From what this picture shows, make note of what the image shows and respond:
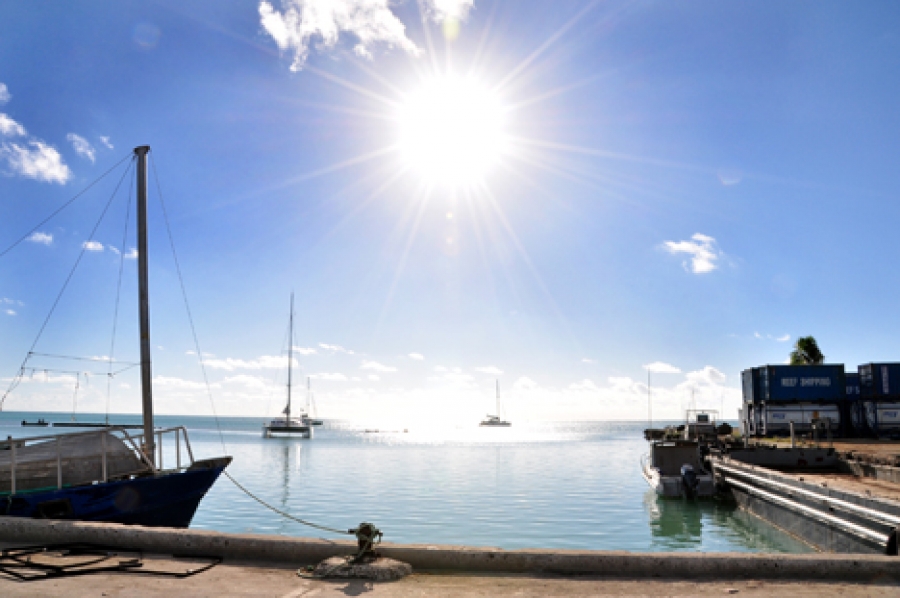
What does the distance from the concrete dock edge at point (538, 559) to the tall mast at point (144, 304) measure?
9.46 meters

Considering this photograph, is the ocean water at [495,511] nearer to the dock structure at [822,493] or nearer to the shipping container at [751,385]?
the dock structure at [822,493]

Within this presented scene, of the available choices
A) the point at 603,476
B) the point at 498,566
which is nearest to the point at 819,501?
the point at 498,566

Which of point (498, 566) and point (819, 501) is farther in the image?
point (819, 501)

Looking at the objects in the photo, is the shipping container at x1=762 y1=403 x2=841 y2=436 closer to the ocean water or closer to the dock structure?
the ocean water

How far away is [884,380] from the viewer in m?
46.8

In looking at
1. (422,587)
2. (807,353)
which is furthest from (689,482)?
(807,353)

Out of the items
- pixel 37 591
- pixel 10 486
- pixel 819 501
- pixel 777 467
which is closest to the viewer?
pixel 37 591

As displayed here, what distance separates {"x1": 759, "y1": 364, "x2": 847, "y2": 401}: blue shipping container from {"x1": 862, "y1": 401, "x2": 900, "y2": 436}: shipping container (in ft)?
8.04

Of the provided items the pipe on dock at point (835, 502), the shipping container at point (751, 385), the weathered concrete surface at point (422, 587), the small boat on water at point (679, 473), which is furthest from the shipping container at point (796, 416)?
the weathered concrete surface at point (422, 587)

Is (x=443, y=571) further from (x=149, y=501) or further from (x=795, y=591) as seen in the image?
(x=149, y=501)

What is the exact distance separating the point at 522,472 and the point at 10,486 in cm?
3964

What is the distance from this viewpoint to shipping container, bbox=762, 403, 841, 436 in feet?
155

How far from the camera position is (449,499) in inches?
1284

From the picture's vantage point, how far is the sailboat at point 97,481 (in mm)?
13820
